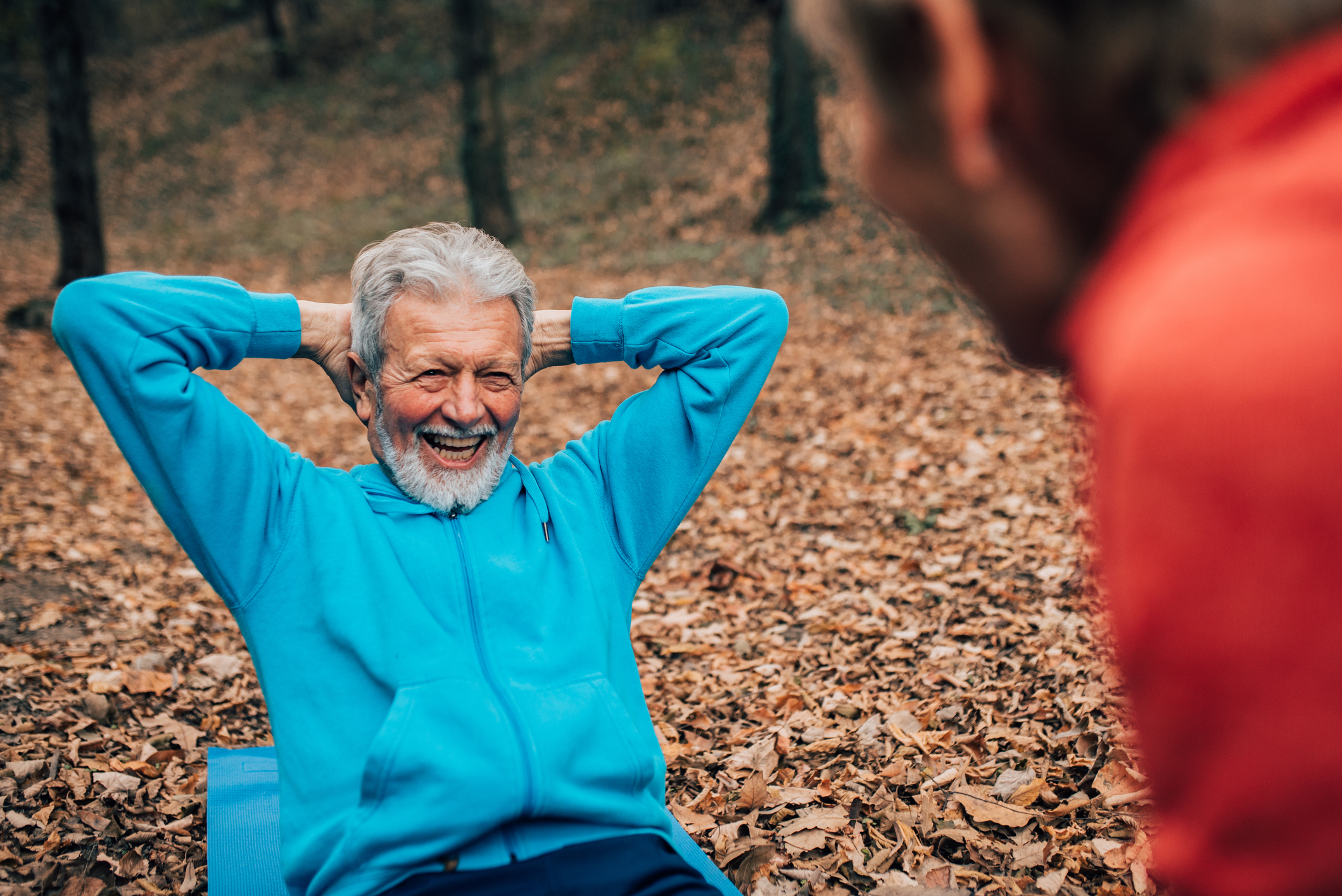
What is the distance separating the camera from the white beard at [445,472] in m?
2.51

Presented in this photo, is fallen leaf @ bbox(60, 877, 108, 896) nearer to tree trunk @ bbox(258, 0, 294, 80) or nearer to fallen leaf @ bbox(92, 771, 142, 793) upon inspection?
fallen leaf @ bbox(92, 771, 142, 793)

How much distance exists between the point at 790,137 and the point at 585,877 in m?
12.3

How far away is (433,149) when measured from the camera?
23.1 m

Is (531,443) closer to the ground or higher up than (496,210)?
closer to the ground

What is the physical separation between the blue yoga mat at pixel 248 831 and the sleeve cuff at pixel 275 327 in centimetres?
115

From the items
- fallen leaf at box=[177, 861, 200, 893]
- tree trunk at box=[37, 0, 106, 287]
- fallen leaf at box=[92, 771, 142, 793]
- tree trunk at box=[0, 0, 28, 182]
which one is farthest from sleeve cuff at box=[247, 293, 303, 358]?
tree trunk at box=[0, 0, 28, 182]

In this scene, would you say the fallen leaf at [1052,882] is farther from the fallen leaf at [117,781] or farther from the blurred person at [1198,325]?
the fallen leaf at [117,781]

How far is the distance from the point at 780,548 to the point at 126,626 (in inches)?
145

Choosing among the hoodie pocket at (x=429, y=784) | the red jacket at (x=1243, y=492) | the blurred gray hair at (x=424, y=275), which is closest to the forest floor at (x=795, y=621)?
the hoodie pocket at (x=429, y=784)

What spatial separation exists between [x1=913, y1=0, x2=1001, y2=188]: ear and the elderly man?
5.45ft

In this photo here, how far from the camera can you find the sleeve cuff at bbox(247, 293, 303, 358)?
2611 mm

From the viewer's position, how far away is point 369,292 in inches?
101

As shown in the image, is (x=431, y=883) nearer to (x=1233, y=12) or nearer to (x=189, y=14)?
(x=1233, y=12)

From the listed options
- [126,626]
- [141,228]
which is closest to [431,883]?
[126,626]
